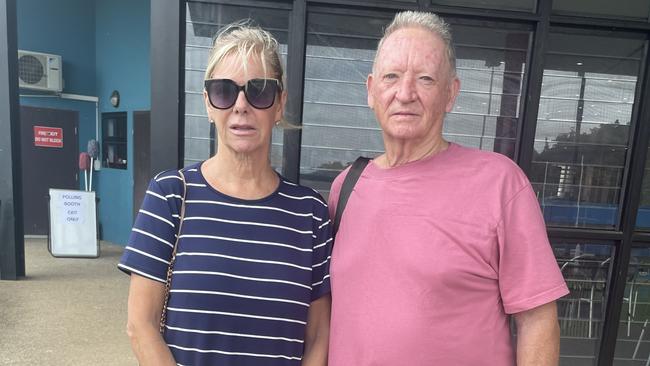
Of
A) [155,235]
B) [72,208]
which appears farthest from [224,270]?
[72,208]

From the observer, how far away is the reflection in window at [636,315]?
254 cm

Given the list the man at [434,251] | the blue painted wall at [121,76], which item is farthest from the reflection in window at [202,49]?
the blue painted wall at [121,76]

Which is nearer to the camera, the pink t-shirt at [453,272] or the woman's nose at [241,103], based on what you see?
the pink t-shirt at [453,272]

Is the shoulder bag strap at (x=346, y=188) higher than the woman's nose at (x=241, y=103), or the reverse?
the woman's nose at (x=241, y=103)

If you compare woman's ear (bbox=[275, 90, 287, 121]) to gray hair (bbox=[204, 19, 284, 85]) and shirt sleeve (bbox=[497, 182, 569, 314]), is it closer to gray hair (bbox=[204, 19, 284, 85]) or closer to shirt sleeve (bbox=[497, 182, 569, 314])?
gray hair (bbox=[204, 19, 284, 85])

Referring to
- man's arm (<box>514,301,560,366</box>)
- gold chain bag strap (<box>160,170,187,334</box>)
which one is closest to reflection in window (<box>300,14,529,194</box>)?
gold chain bag strap (<box>160,170,187,334</box>)

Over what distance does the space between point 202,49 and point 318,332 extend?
1.57 metres

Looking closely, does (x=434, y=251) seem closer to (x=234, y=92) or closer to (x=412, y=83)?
(x=412, y=83)

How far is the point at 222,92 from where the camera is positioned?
123 centimetres

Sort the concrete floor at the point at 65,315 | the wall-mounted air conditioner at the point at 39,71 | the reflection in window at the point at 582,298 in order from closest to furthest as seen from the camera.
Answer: the reflection in window at the point at 582,298 → the concrete floor at the point at 65,315 → the wall-mounted air conditioner at the point at 39,71

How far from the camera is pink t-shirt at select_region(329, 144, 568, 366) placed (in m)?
1.12

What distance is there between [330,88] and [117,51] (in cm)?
571

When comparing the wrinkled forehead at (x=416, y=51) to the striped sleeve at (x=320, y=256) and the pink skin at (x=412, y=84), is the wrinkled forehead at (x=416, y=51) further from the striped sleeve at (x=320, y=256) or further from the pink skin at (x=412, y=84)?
the striped sleeve at (x=320, y=256)

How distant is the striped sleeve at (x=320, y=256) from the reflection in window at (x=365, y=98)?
3.40 ft
